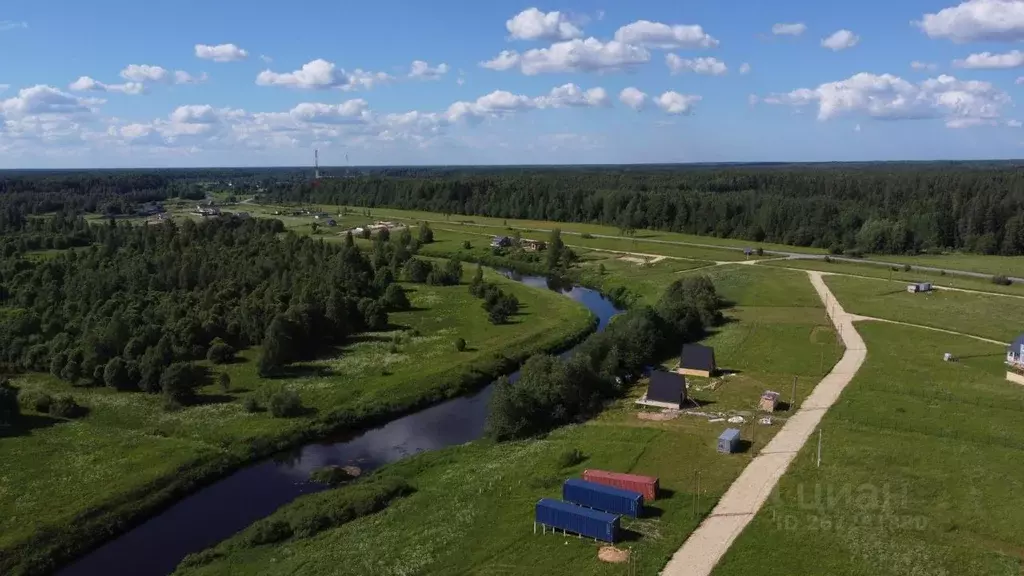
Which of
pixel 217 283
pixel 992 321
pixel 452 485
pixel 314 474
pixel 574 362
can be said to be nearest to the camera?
pixel 452 485

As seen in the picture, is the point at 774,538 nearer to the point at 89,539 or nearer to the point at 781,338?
the point at 89,539

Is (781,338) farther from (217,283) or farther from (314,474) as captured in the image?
(217,283)

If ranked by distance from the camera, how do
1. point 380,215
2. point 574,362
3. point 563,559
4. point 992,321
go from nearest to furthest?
point 563,559, point 574,362, point 992,321, point 380,215

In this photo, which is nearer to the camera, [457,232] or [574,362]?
[574,362]

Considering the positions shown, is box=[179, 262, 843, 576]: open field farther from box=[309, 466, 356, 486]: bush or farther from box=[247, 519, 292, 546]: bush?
box=[309, 466, 356, 486]: bush

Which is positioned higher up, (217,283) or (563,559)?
(217,283)

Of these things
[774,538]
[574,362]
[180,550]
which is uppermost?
[574,362]

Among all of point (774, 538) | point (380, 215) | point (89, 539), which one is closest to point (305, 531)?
point (89, 539)

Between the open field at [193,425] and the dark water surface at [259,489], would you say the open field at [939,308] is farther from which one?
the dark water surface at [259,489]
